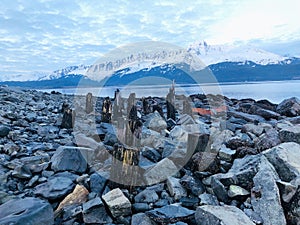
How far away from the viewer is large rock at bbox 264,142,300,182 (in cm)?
404

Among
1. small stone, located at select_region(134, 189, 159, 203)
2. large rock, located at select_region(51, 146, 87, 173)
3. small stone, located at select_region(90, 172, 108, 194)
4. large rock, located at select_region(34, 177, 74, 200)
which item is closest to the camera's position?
small stone, located at select_region(134, 189, 159, 203)

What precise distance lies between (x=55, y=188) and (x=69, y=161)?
0.86 meters

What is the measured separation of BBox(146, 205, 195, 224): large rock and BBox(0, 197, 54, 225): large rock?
4.09 feet

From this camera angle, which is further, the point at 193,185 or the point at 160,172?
the point at 160,172

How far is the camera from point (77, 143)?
6781mm

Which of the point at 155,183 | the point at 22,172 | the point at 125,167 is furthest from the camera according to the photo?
the point at 22,172

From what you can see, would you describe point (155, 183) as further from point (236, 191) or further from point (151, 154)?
point (236, 191)

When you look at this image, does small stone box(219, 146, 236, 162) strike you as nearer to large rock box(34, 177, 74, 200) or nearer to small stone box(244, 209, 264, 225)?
small stone box(244, 209, 264, 225)

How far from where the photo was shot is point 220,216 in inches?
122

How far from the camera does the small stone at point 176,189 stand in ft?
13.3

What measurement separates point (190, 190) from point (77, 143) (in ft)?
11.7

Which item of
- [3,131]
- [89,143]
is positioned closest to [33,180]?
[89,143]

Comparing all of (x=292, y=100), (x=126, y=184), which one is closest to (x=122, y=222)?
(x=126, y=184)

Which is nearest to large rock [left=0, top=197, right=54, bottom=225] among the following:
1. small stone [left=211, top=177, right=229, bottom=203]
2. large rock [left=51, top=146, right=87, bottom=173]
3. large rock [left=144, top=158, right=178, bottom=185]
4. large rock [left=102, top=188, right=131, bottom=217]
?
large rock [left=102, top=188, right=131, bottom=217]
